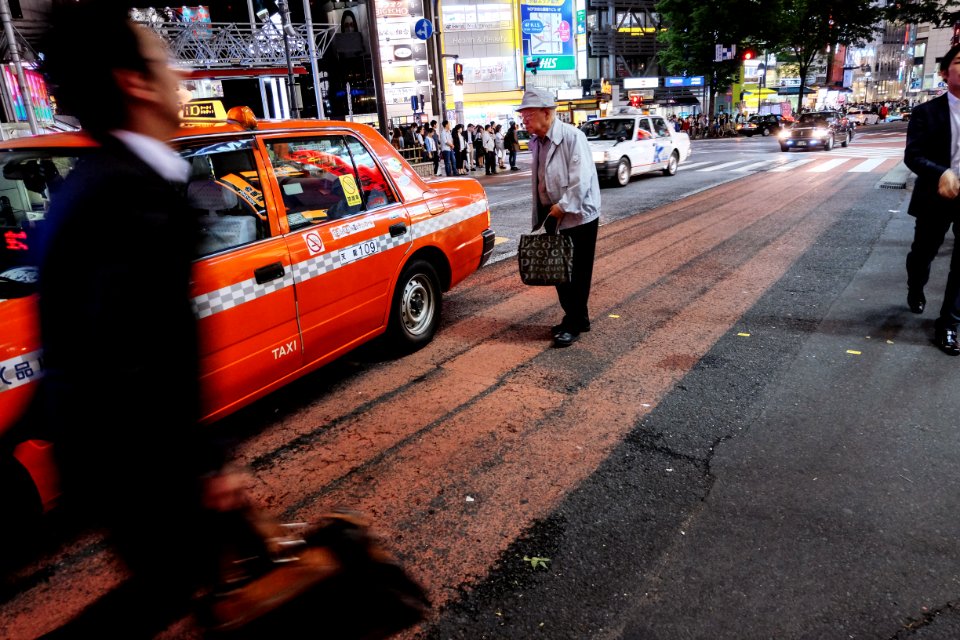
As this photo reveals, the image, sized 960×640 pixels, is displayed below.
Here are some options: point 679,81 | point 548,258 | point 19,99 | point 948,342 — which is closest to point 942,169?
point 948,342

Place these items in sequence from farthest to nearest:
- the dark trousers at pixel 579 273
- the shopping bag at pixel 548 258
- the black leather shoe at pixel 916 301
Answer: the black leather shoe at pixel 916 301 → the dark trousers at pixel 579 273 → the shopping bag at pixel 548 258

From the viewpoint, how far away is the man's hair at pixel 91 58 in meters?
1.42

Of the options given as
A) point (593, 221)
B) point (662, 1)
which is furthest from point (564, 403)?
point (662, 1)

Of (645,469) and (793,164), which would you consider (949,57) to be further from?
(793,164)

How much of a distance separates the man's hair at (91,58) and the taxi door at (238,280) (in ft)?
5.16

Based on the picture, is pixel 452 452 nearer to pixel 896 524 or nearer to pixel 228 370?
pixel 228 370

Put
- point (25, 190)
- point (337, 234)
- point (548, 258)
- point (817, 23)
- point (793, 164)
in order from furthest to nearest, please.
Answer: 1. point (817, 23)
2. point (793, 164)
3. point (548, 258)
4. point (337, 234)
5. point (25, 190)

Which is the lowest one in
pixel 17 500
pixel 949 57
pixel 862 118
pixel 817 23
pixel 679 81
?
pixel 862 118

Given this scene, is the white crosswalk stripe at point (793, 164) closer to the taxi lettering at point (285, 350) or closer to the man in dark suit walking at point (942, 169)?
the man in dark suit walking at point (942, 169)

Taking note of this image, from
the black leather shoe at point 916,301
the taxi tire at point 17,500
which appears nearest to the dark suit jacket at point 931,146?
the black leather shoe at point 916,301

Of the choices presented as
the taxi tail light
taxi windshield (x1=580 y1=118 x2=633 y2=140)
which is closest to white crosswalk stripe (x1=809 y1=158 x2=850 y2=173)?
taxi windshield (x1=580 y1=118 x2=633 y2=140)

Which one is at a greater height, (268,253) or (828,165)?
(268,253)

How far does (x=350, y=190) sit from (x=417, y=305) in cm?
116

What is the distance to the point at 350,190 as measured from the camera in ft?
14.1
